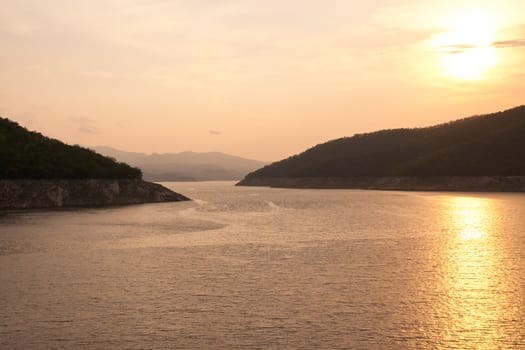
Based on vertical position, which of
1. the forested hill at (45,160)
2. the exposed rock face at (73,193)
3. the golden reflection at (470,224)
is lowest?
the golden reflection at (470,224)

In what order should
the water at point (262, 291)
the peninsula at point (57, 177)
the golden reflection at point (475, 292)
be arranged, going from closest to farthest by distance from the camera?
1. the water at point (262, 291)
2. the golden reflection at point (475, 292)
3. the peninsula at point (57, 177)

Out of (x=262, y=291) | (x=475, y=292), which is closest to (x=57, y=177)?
(x=262, y=291)

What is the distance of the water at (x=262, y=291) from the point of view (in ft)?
64.5

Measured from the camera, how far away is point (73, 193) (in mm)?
109375

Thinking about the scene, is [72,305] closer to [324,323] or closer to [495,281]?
[324,323]

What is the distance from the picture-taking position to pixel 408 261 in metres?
38.4

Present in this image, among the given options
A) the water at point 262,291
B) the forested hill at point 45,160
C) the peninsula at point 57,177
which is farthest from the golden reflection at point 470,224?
the forested hill at point 45,160

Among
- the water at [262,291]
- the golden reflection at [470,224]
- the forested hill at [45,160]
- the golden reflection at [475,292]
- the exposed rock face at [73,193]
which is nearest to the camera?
the water at [262,291]

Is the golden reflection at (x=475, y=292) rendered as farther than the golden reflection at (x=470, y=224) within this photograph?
No

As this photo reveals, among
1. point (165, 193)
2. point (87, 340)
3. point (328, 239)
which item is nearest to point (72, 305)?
point (87, 340)

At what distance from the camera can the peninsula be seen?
102 m

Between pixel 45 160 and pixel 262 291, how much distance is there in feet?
311

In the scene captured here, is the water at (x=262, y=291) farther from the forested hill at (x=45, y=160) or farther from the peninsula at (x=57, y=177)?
the forested hill at (x=45, y=160)

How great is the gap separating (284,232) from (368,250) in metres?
17.6
